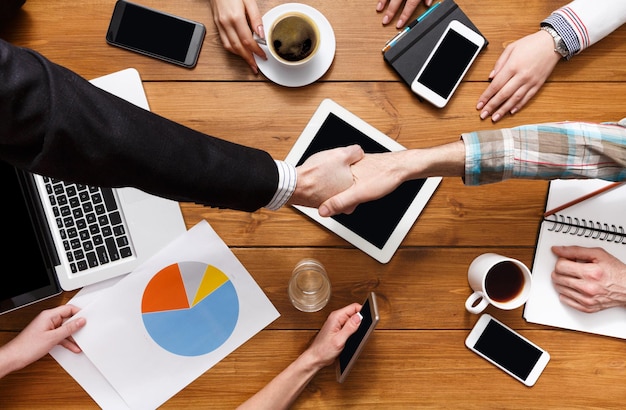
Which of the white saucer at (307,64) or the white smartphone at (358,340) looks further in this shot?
the white saucer at (307,64)

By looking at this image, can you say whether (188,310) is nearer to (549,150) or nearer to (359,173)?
(359,173)

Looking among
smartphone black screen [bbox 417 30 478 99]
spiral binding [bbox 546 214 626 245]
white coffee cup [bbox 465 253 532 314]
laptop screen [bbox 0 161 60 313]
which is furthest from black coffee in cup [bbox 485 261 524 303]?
laptop screen [bbox 0 161 60 313]

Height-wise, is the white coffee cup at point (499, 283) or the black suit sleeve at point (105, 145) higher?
the black suit sleeve at point (105, 145)

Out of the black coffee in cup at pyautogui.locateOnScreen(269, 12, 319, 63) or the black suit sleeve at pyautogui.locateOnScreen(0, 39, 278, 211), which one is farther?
the black coffee in cup at pyautogui.locateOnScreen(269, 12, 319, 63)

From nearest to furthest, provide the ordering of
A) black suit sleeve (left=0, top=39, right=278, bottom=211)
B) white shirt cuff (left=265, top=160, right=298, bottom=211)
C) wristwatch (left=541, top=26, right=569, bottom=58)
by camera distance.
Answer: black suit sleeve (left=0, top=39, right=278, bottom=211) < white shirt cuff (left=265, top=160, right=298, bottom=211) < wristwatch (left=541, top=26, right=569, bottom=58)

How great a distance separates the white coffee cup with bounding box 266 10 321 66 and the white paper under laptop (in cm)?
29

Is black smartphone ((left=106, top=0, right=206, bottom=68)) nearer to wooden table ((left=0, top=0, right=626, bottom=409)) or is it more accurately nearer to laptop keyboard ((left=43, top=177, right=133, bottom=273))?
wooden table ((left=0, top=0, right=626, bottom=409))

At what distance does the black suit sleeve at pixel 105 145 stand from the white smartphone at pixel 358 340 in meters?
0.28

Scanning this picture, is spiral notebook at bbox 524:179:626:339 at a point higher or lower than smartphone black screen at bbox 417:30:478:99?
lower

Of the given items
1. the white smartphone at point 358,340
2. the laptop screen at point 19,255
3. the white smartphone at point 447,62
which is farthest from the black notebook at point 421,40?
the laptop screen at point 19,255

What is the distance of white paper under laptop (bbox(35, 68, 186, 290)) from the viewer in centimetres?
99

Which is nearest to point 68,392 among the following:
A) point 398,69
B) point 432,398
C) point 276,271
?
point 276,271

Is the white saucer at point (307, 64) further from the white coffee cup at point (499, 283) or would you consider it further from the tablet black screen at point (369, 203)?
the white coffee cup at point (499, 283)

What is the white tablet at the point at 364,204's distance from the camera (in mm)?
1010
